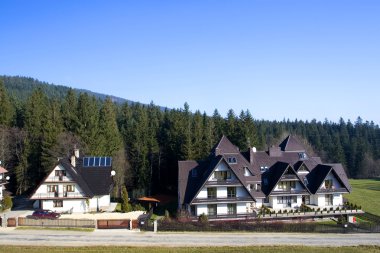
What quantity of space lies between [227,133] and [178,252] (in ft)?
153

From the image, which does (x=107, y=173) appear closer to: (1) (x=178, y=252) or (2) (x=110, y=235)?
(2) (x=110, y=235)

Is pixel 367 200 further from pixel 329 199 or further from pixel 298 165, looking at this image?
pixel 298 165

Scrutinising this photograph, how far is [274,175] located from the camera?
5222cm

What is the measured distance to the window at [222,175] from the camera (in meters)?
47.4

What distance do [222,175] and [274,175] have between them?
8.77 meters

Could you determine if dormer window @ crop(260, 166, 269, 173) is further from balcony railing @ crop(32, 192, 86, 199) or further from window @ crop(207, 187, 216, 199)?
balcony railing @ crop(32, 192, 86, 199)

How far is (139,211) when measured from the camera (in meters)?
50.1

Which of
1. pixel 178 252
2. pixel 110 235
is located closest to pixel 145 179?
pixel 110 235

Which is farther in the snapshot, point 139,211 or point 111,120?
point 111,120

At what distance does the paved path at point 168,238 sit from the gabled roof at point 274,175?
1348cm

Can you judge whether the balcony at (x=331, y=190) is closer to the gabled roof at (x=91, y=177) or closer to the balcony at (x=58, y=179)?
the gabled roof at (x=91, y=177)

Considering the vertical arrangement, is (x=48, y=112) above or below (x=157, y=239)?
above

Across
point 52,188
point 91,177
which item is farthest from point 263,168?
point 52,188

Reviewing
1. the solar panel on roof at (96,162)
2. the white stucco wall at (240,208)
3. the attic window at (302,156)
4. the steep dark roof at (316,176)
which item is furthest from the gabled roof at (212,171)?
the solar panel on roof at (96,162)
